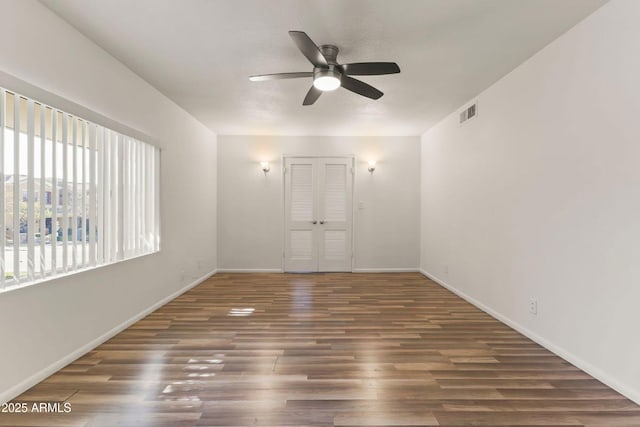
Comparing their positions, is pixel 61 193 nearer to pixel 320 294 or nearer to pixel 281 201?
pixel 320 294

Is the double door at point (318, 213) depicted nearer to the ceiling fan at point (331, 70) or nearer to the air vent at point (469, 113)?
the air vent at point (469, 113)

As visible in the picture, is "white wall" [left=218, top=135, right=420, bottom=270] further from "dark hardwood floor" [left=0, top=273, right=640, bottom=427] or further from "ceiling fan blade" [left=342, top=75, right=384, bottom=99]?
"ceiling fan blade" [left=342, top=75, right=384, bottom=99]

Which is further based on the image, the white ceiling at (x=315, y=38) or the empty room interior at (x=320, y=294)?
the white ceiling at (x=315, y=38)

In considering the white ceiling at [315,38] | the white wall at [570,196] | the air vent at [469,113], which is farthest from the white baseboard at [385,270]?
the white ceiling at [315,38]

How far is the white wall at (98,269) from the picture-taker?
1987 mm

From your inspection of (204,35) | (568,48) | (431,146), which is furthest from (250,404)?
(431,146)

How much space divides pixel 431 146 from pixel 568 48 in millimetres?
2999

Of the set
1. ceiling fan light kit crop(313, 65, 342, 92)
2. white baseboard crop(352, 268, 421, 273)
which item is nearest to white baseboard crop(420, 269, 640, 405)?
white baseboard crop(352, 268, 421, 273)

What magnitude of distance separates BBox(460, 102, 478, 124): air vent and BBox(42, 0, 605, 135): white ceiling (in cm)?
14

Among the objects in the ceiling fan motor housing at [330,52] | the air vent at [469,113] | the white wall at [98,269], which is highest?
the ceiling fan motor housing at [330,52]

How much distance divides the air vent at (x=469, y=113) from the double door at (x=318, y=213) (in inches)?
85.6

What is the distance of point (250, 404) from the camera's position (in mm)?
1913

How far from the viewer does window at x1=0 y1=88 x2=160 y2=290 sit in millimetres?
1980

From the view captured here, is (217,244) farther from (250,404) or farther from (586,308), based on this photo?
(586,308)
